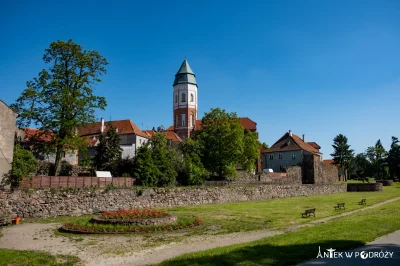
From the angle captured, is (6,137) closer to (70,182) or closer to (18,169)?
(18,169)

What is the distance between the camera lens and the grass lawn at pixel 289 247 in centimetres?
1048

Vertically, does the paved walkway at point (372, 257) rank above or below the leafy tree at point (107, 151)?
below

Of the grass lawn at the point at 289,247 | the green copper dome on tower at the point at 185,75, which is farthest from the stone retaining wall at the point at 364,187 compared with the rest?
the green copper dome on tower at the point at 185,75

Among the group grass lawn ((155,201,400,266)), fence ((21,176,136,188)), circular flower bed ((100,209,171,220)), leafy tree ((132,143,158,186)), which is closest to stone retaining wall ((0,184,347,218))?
fence ((21,176,136,188))

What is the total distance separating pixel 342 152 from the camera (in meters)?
91.2

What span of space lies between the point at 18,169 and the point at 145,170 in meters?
11.8

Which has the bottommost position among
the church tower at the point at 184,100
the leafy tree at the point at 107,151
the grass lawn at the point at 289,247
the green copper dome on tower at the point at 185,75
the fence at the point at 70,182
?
the grass lawn at the point at 289,247

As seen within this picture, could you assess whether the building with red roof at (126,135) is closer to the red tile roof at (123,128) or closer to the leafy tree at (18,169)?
the red tile roof at (123,128)

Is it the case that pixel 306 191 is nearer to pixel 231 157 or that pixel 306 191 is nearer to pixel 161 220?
pixel 231 157

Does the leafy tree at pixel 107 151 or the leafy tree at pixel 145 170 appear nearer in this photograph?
the leafy tree at pixel 145 170

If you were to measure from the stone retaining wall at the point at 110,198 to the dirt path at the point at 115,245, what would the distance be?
6.08 m

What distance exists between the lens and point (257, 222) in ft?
71.4

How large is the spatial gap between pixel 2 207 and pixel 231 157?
33901 millimetres

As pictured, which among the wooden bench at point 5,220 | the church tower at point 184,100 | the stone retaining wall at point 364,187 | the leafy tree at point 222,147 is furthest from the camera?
the church tower at point 184,100
